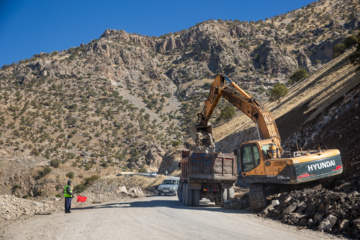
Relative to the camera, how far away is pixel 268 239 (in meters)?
7.46

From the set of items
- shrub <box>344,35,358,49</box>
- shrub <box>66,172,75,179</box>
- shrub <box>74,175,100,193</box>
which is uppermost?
shrub <box>344,35,358,49</box>

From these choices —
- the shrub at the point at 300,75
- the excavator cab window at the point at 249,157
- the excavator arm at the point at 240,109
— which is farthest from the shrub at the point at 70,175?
the shrub at the point at 300,75

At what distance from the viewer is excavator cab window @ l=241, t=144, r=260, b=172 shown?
41.1 feet

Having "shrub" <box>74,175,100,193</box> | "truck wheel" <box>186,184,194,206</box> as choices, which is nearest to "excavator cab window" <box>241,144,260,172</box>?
"truck wheel" <box>186,184,194,206</box>

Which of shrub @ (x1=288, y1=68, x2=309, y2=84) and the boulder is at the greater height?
shrub @ (x1=288, y1=68, x2=309, y2=84)

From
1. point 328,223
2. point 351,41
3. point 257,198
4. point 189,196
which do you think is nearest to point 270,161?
point 257,198

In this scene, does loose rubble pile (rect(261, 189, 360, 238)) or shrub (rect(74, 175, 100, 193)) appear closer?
loose rubble pile (rect(261, 189, 360, 238))

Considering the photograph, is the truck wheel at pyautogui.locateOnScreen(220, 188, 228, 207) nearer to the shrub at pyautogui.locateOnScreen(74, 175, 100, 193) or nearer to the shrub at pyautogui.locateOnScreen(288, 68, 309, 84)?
the shrub at pyautogui.locateOnScreen(74, 175, 100, 193)

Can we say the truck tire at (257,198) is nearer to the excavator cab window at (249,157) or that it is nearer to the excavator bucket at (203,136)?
the excavator cab window at (249,157)

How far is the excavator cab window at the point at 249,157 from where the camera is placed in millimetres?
12516

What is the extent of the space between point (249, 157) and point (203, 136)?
4.77 meters

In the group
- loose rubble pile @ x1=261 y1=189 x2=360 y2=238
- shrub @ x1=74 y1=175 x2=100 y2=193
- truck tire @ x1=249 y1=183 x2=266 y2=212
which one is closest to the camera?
loose rubble pile @ x1=261 y1=189 x2=360 y2=238

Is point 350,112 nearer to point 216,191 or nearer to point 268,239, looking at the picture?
point 216,191

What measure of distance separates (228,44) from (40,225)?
5166 inches
